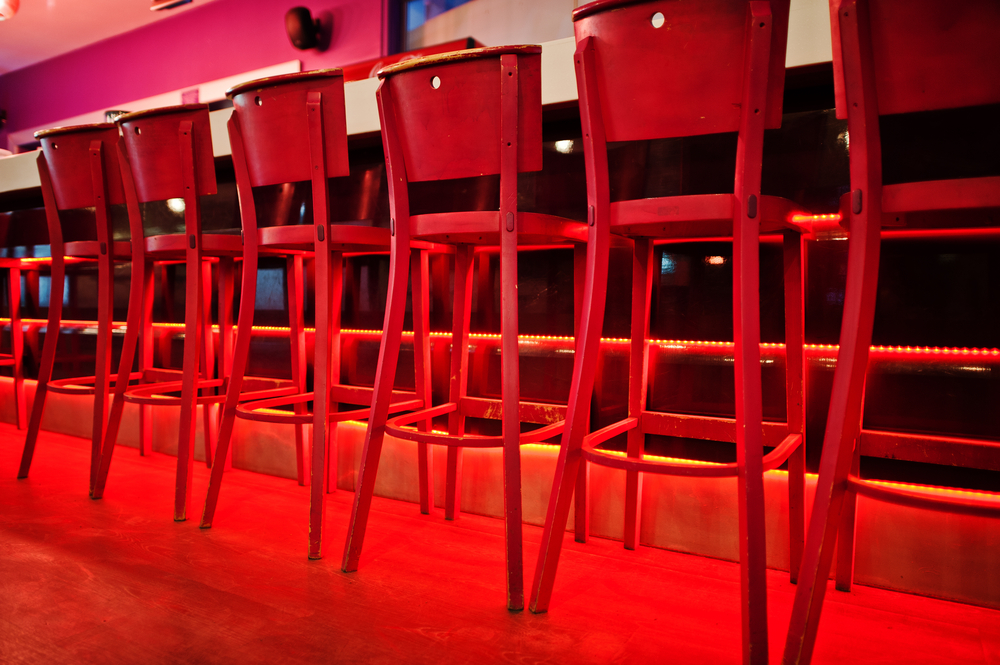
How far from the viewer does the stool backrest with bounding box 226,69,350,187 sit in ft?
5.00

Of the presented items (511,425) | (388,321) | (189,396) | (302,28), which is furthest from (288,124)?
(302,28)

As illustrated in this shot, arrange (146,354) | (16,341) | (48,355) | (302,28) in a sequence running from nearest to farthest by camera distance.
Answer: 1. (48,355)
2. (146,354)
3. (16,341)
4. (302,28)

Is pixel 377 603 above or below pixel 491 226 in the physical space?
below

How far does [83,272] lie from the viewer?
10.1 ft

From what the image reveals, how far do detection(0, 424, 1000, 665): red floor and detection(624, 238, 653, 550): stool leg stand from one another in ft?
0.29

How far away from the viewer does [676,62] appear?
1108 mm

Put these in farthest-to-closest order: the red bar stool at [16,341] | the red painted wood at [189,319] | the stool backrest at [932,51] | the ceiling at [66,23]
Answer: the ceiling at [66,23] < the red bar stool at [16,341] < the red painted wood at [189,319] < the stool backrest at [932,51]

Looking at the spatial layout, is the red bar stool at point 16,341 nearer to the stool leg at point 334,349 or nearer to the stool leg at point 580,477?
the stool leg at point 334,349

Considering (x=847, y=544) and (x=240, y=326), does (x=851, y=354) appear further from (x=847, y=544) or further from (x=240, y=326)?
(x=240, y=326)

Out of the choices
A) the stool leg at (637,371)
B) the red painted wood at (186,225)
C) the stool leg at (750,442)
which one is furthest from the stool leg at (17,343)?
the stool leg at (750,442)

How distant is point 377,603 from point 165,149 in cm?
141

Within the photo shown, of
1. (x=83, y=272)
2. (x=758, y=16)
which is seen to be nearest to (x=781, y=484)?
(x=758, y=16)

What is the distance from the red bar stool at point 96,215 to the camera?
2.06m

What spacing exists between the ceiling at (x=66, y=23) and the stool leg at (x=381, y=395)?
6123 mm
